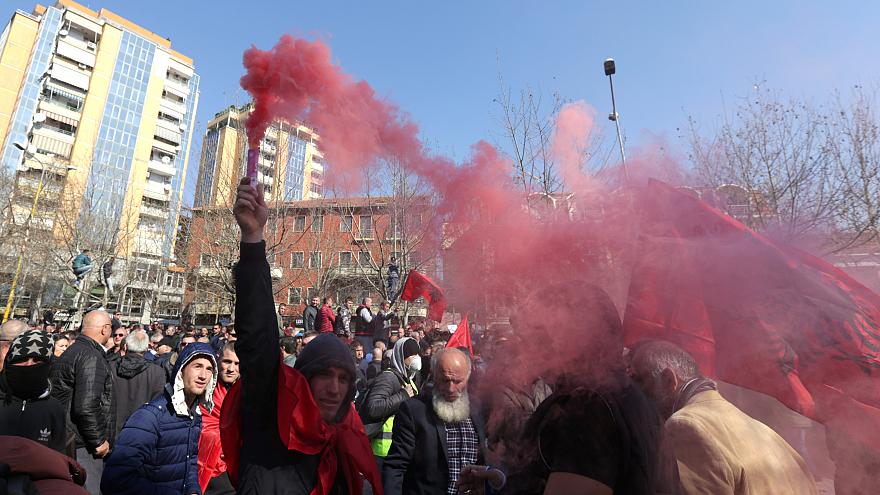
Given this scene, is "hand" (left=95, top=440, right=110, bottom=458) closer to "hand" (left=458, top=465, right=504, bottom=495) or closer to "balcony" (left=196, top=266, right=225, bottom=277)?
"hand" (left=458, top=465, right=504, bottom=495)

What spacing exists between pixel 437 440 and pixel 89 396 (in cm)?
384

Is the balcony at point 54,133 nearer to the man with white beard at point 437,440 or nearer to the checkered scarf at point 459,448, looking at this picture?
the man with white beard at point 437,440

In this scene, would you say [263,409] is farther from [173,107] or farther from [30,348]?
[173,107]

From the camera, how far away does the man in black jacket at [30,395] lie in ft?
10.8

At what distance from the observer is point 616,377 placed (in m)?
1.75

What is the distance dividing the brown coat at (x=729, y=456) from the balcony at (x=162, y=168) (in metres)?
A: 63.5

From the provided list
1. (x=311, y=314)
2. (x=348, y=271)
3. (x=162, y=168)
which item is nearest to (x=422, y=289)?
(x=311, y=314)

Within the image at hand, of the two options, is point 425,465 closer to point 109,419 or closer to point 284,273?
point 109,419

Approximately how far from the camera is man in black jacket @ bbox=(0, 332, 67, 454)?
3.31m

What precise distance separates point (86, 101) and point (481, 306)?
204ft

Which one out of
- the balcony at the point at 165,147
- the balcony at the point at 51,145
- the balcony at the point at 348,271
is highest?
the balcony at the point at 165,147

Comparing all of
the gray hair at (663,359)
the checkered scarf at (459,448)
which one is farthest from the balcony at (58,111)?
the gray hair at (663,359)

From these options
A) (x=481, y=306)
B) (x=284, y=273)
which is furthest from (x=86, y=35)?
(x=481, y=306)

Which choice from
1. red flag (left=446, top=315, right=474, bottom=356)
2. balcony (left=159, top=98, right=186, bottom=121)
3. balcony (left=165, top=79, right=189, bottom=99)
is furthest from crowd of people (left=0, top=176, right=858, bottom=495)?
balcony (left=165, top=79, right=189, bottom=99)
